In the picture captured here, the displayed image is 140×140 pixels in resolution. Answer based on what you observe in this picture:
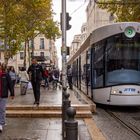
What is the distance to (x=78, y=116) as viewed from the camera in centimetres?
1709

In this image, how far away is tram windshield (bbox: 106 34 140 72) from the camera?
20.7m

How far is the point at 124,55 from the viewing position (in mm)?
20688

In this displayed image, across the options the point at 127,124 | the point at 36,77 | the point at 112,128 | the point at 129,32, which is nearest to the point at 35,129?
the point at 112,128

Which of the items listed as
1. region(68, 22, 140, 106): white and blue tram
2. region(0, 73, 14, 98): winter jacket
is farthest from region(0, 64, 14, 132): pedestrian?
region(68, 22, 140, 106): white and blue tram

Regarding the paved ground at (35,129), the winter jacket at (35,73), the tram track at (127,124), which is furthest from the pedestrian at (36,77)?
the tram track at (127,124)

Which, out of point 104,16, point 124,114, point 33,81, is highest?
point 104,16

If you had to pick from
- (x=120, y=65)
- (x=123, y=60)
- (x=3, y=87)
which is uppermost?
(x=123, y=60)

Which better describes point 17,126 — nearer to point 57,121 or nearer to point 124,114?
point 57,121

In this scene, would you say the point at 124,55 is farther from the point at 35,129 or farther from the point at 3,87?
the point at 3,87

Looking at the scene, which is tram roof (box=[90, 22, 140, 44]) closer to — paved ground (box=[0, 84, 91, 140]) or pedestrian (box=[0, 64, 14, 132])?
paved ground (box=[0, 84, 91, 140])

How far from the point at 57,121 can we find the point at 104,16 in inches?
3038

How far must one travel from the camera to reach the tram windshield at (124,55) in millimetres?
20656

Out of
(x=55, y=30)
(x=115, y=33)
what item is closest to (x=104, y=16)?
(x=55, y=30)

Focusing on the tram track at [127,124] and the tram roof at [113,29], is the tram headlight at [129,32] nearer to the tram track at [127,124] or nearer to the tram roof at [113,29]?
the tram roof at [113,29]
